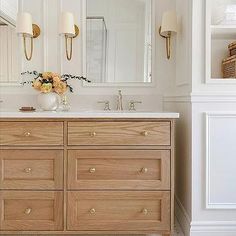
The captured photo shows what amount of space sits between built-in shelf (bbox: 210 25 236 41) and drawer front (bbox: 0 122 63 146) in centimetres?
120

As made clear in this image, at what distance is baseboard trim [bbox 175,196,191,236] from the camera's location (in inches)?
79.0

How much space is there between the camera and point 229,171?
75.7 inches

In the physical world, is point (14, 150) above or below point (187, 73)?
below

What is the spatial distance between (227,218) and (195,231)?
0.23 meters

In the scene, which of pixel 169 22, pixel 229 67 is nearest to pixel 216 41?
pixel 229 67

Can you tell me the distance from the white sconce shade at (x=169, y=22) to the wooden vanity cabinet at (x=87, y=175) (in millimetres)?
819

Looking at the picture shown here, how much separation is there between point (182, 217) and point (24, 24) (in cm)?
192

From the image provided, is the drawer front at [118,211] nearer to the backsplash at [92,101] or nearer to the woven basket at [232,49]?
the backsplash at [92,101]

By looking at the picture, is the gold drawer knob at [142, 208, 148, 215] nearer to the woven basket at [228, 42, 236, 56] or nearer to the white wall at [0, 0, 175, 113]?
the white wall at [0, 0, 175, 113]

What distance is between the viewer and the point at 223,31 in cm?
199

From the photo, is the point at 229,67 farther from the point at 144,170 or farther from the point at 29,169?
the point at 29,169

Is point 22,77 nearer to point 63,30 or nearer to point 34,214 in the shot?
point 63,30

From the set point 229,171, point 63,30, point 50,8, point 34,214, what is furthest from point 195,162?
point 50,8

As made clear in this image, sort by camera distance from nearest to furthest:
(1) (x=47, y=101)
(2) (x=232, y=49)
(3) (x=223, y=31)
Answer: (3) (x=223, y=31) → (2) (x=232, y=49) → (1) (x=47, y=101)
